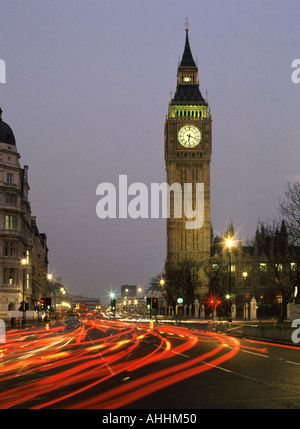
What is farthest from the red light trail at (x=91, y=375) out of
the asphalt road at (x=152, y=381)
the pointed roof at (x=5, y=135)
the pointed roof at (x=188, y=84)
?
the pointed roof at (x=188, y=84)

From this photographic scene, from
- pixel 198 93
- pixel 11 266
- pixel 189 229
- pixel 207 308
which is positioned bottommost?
pixel 207 308

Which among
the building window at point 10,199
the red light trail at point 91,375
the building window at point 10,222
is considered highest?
the building window at point 10,199

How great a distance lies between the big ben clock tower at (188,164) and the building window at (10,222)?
266 feet

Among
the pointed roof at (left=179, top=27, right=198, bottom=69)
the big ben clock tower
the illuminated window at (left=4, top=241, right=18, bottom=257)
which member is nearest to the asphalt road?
the illuminated window at (left=4, top=241, right=18, bottom=257)

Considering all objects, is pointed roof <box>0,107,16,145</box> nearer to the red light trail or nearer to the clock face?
the red light trail

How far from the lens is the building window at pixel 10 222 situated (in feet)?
262

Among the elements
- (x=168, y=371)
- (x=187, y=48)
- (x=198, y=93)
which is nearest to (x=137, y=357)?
(x=168, y=371)

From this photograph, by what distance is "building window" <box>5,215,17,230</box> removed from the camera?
79875 mm

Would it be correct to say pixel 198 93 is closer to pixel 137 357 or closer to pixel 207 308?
pixel 207 308

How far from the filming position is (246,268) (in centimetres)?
15875

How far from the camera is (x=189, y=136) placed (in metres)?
169

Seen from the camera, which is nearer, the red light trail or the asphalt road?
the asphalt road

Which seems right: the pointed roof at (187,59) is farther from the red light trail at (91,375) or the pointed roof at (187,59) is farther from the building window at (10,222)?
the red light trail at (91,375)
